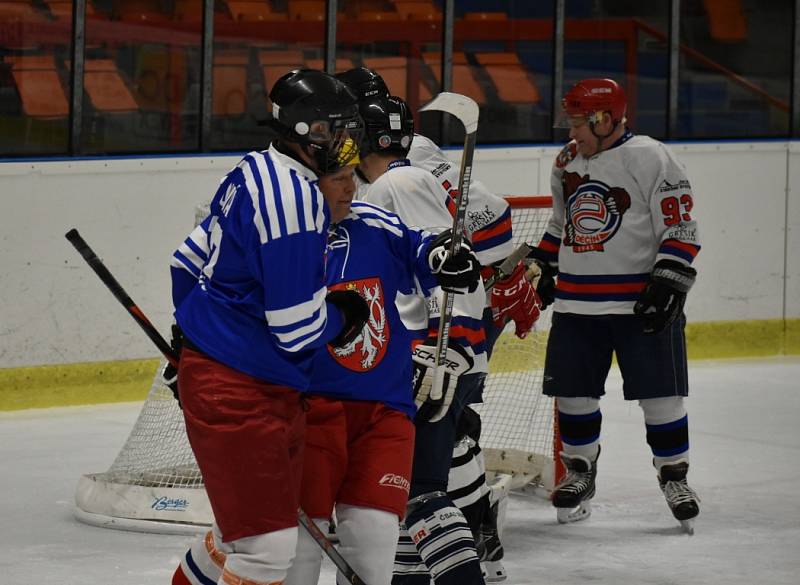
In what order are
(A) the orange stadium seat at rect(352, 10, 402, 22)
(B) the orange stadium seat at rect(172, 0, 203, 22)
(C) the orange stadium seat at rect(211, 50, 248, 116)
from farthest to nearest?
1. (A) the orange stadium seat at rect(352, 10, 402, 22)
2. (C) the orange stadium seat at rect(211, 50, 248, 116)
3. (B) the orange stadium seat at rect(172, 0, 203, 22)

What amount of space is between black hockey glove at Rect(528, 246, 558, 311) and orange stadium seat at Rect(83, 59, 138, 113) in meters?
2.15

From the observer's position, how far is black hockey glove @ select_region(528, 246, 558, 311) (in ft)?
13.6

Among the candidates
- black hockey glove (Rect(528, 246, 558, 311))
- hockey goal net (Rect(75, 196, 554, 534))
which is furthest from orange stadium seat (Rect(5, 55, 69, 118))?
black hockey glove (Rect(528, 246, 558, 311))

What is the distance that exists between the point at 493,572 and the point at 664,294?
838 millimetres

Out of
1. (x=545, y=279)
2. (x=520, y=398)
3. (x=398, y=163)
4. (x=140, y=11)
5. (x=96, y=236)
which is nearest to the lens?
(x=398, y=163)

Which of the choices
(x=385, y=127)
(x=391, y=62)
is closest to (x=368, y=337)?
(x=385, y=127)

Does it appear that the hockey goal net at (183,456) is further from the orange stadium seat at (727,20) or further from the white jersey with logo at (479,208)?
the orange stadium seat at (727,20)

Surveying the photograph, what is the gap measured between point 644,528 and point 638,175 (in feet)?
2.88

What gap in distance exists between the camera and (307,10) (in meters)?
6.27

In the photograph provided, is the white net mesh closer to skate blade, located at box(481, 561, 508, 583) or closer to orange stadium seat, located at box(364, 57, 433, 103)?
skate blade, located at box(481, 561, 508, 583)

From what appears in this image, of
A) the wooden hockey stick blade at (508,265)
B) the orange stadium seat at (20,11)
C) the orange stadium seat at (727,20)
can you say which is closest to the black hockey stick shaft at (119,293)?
the wooden hockey stick blade at (508,265)

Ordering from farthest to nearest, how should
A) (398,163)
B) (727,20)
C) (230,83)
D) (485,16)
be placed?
1. (727,20)
2. (485,16)
3. (230,83)
4. (398,163)

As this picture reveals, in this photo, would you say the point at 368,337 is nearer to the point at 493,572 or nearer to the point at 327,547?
the point at 327,547

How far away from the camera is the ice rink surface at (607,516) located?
3.54 metres
